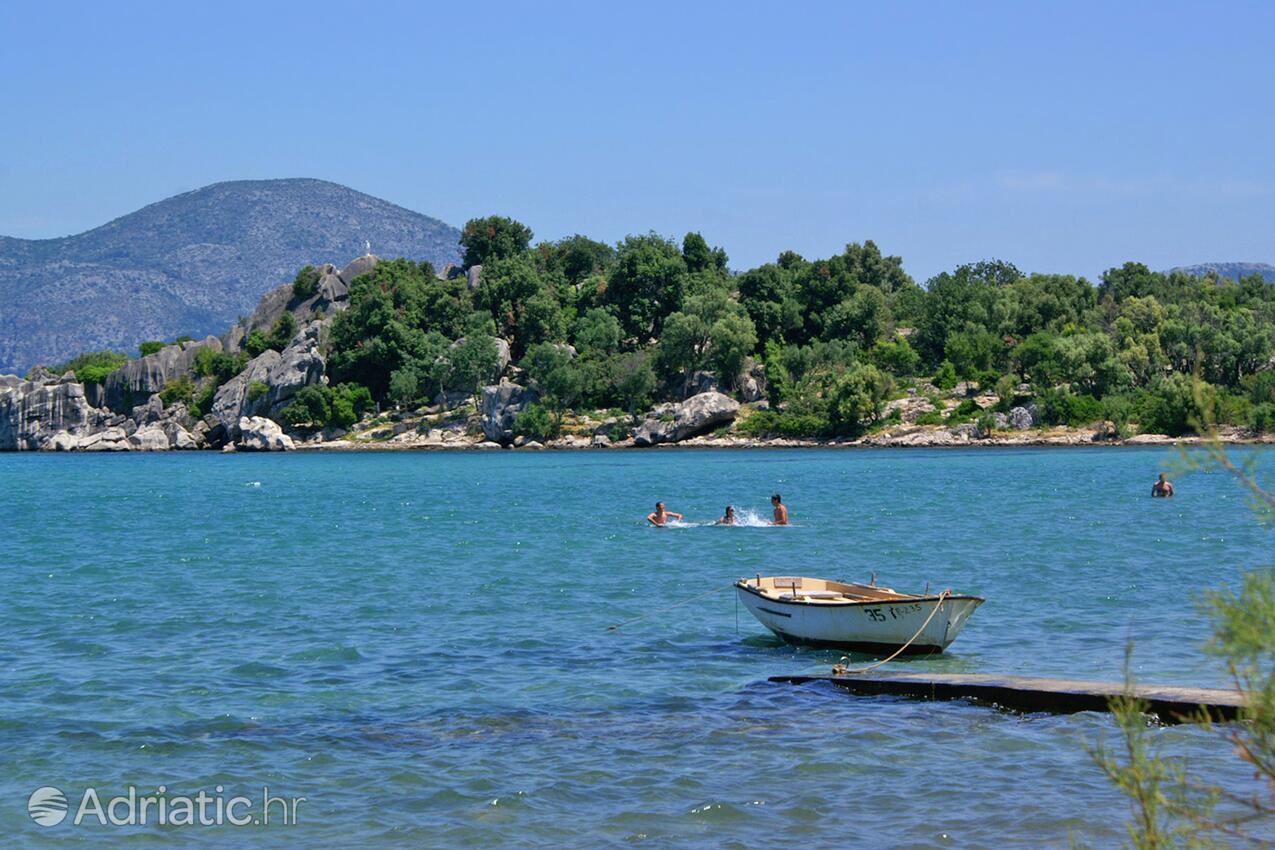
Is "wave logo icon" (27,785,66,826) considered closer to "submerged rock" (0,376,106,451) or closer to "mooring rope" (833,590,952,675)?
"mooring rope" (833,590,952,675)

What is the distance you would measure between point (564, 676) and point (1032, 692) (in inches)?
273

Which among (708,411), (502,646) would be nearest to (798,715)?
(502,646)

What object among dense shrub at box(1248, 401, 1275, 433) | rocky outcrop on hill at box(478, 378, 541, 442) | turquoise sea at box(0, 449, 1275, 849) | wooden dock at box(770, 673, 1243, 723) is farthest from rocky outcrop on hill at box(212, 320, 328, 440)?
wooden dock at box(770, 673, 1243, 723)

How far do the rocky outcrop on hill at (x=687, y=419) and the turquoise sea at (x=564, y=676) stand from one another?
64.8 metres

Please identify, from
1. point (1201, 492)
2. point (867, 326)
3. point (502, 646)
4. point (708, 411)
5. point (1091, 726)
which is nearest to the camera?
point (1091, 726)

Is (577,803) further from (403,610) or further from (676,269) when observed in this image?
(676,269)

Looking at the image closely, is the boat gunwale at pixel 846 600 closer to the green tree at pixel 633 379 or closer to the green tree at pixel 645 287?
the green tree at pixel 633 379

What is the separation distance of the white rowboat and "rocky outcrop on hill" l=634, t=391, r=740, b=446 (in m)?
89.7

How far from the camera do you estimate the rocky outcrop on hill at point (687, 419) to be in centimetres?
11338

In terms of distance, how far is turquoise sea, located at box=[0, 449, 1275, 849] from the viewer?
13453mm

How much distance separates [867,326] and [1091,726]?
108243 millimetres

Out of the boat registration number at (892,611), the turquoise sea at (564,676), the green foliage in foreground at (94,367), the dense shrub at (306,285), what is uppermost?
the dense shrub at (306,285)

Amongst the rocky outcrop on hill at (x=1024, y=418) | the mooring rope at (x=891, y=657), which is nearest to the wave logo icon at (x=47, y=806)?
the mooring rope at (x=891, y=657)

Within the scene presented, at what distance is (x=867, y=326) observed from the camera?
401 ft
